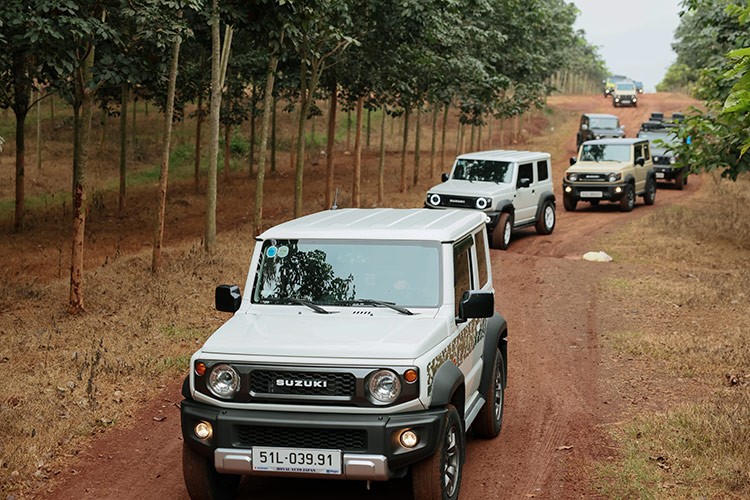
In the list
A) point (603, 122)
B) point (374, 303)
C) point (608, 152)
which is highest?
point (603, 122)

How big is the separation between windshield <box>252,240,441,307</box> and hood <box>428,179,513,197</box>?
12.4m

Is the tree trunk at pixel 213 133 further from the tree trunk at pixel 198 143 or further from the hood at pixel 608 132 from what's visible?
the hood at pixel 608 132

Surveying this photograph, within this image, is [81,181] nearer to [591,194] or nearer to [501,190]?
[501,190]

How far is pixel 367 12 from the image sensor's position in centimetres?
1981

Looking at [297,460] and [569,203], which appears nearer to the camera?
[297,460]

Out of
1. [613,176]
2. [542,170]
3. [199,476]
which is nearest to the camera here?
[199,476]

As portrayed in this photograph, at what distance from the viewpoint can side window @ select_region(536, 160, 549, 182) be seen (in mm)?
21263

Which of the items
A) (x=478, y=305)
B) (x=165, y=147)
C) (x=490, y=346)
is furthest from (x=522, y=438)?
(x=165, y=147)

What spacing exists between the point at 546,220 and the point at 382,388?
17.3 m

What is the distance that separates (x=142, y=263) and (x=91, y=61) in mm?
4981

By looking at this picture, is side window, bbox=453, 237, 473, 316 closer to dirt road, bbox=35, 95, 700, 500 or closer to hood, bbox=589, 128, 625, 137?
dirt road, bbox=35, 95, 700, 500

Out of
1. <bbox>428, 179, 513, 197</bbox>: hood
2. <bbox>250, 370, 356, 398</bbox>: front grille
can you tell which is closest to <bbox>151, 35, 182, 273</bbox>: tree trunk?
<bbox>428, 179, 513, 197</bbox>: hood

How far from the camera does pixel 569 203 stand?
89.6 feet

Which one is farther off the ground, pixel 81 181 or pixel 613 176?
pixel 81 181
